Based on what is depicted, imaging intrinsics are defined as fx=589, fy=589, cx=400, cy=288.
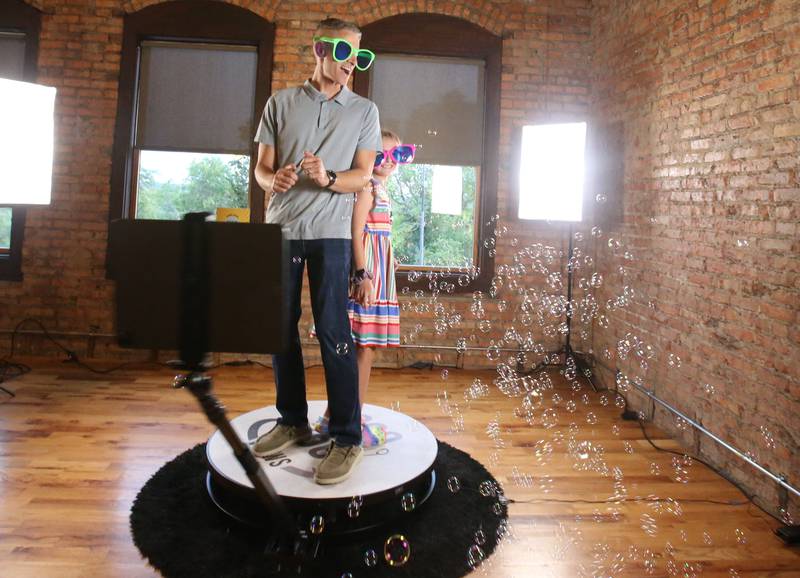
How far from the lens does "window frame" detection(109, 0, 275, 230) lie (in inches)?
197

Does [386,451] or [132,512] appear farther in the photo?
[386,451]

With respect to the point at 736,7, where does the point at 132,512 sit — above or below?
below

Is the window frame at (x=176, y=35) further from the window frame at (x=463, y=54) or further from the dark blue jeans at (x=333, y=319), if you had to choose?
the dark blue jeans at (x=333, y=319)

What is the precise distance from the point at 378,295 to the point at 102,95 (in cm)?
366

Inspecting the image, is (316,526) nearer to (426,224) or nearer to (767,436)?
(767,436)

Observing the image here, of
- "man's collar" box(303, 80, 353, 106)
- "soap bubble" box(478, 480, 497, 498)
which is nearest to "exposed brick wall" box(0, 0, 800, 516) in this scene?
"soap bubble" box(478, 480, 497, 498)

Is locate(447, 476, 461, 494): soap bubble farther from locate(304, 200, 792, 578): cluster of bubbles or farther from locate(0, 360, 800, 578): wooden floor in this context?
locate(0, 360, 800, 578): wooden floor

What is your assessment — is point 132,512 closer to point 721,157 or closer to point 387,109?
point 721,157

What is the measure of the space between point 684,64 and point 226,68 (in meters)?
3.60

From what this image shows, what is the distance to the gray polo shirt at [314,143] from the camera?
2.34 meters

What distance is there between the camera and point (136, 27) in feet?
16.4

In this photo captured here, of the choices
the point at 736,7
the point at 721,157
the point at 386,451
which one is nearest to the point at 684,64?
the point at 736,7

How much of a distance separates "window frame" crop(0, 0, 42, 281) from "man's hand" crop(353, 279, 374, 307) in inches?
146

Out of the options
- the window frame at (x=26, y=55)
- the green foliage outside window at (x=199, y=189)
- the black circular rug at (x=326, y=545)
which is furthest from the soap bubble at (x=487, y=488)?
the window frame at (x=26, y=55)
